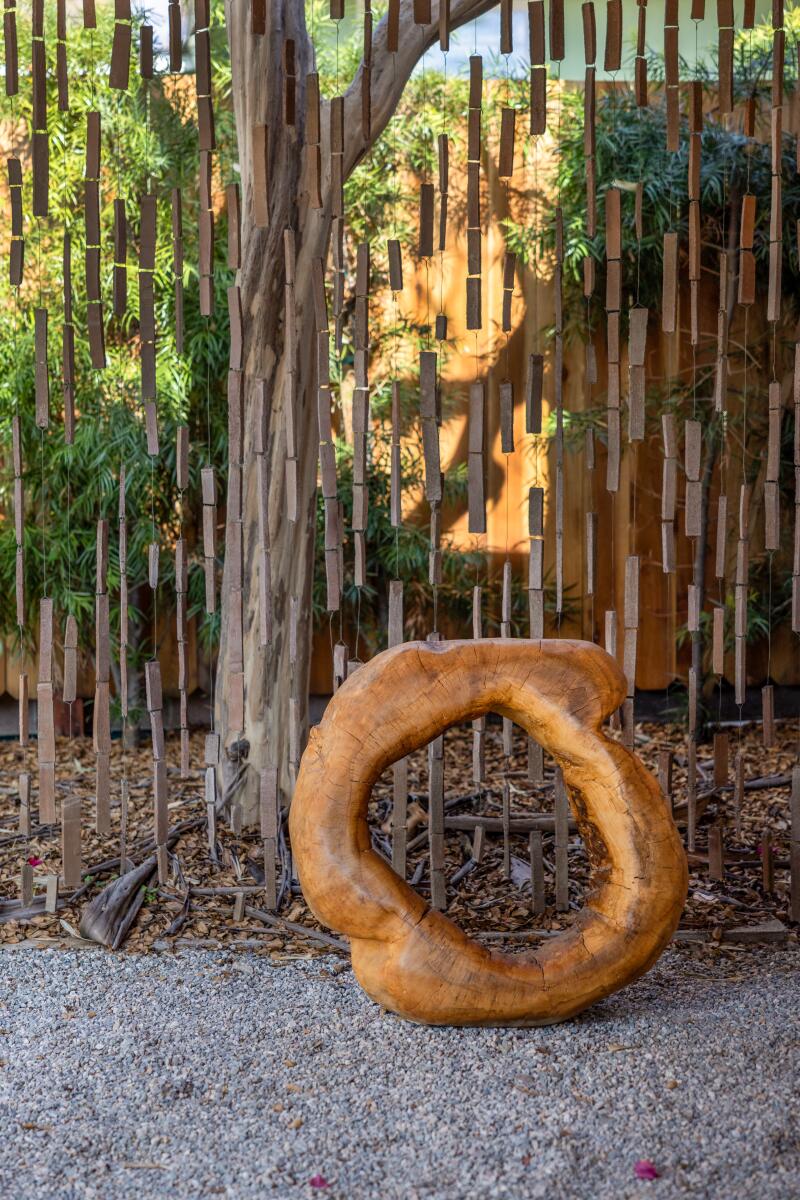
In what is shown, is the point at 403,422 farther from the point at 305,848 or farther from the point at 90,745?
the point at 305,848

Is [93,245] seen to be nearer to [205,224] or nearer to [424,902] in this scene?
[205,224]

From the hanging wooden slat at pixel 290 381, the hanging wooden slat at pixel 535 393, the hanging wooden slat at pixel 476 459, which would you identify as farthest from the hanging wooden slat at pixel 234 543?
the hanging wooden slat at pixel 535 393

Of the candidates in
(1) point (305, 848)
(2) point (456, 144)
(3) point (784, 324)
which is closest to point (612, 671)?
(1) point (305, 848)

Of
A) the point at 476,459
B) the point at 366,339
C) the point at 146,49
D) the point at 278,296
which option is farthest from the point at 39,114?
the point at 476,459

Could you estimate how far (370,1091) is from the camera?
169 centimetres

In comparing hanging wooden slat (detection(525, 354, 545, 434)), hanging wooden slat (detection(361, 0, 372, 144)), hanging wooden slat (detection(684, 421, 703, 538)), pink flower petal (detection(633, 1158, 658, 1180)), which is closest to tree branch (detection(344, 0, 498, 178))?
hanging wooden slat (detection(361, 0, 372, 144))

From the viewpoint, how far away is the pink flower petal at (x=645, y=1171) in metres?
1.44

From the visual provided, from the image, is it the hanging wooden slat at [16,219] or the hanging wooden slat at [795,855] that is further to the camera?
the hanging wooden slat at [795,855]

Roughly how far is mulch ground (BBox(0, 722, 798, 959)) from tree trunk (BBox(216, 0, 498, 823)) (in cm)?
33

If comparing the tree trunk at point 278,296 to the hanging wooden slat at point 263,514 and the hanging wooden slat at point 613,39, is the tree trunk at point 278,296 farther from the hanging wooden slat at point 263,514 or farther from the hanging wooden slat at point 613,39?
the hanging wooden slat at point 613,39

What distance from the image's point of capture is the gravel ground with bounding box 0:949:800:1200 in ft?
4.81

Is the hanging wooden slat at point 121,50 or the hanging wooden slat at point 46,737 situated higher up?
the hanging wooden slat at point 121,50

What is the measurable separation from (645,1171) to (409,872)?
1.29 metres

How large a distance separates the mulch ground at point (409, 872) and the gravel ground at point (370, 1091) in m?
0.21
